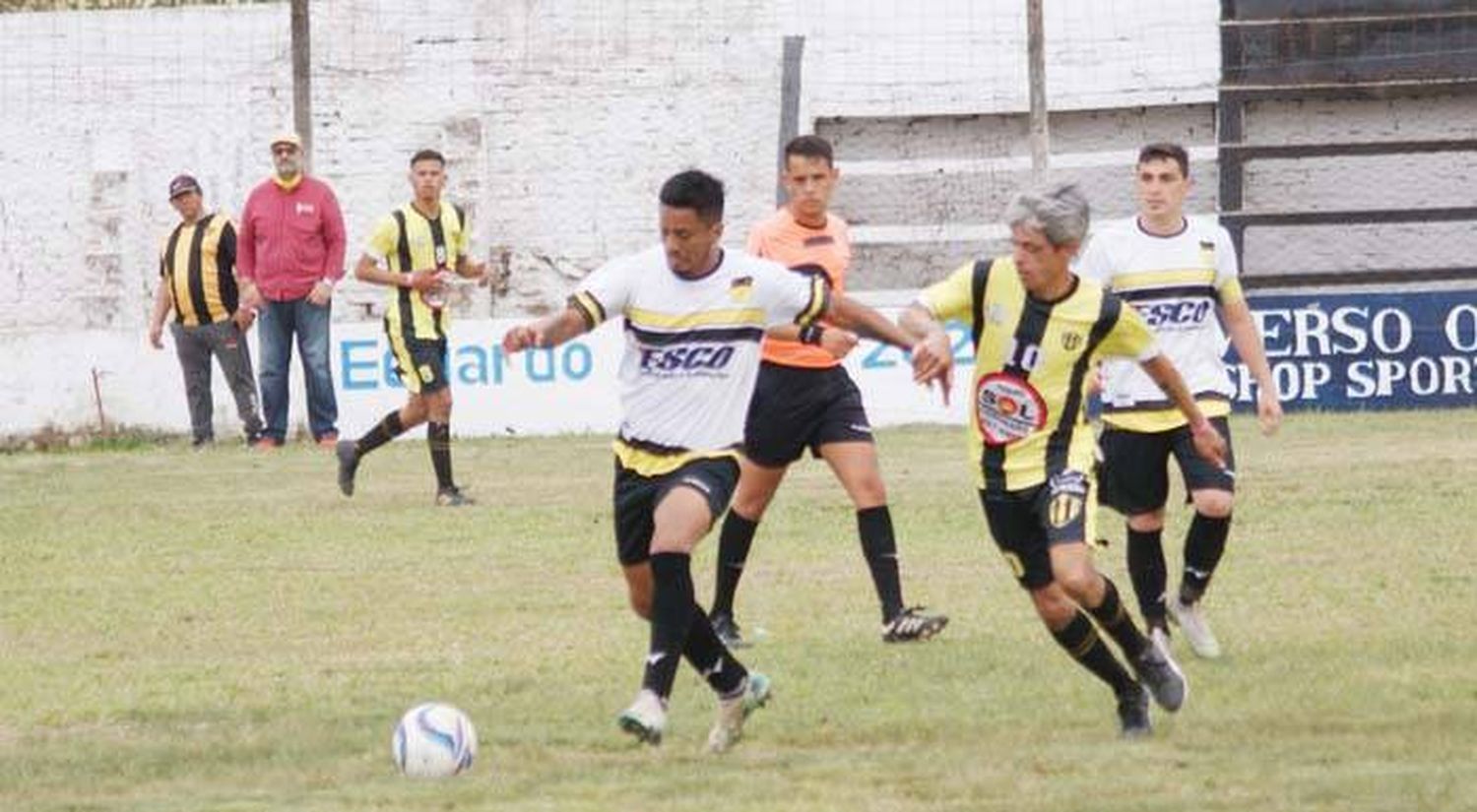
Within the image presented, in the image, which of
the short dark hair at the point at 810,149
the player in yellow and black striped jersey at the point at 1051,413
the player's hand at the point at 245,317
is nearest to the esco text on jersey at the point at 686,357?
the player in yellow and black striped jersey at the point at 1051,413

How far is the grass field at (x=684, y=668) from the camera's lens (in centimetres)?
863

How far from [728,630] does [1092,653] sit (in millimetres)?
2704

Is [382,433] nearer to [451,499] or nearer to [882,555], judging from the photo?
[451,499]

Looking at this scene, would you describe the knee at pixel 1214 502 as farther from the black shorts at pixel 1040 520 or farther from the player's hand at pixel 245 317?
the player's hand at pixel 245 317

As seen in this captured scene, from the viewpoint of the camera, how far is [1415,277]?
93.9ft

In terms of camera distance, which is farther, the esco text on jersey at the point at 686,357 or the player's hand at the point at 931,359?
the esco text on jersey at the point at 686,357

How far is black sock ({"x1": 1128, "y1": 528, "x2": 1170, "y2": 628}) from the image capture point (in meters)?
11.4

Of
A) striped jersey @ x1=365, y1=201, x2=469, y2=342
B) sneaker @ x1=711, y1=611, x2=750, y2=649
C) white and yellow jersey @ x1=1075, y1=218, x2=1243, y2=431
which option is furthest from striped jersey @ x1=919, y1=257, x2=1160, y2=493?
striped jersey @ x1=365, y1=201, x2=469, y2=342

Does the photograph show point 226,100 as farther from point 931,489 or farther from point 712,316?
point 712,316

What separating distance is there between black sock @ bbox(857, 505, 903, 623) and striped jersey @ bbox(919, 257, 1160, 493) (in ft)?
7.40

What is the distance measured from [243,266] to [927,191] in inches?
336

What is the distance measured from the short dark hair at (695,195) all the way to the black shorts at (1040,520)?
4.10ft

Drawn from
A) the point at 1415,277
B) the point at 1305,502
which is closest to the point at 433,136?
the point at 1415,277

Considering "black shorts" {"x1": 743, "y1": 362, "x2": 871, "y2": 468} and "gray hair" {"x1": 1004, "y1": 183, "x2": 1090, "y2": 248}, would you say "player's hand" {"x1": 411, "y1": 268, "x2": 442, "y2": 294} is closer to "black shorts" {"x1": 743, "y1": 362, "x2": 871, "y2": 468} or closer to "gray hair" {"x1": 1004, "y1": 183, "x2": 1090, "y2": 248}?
"black shorts" {"x1": 743, "y1": 362, "x2": 871, "y2": 468}
